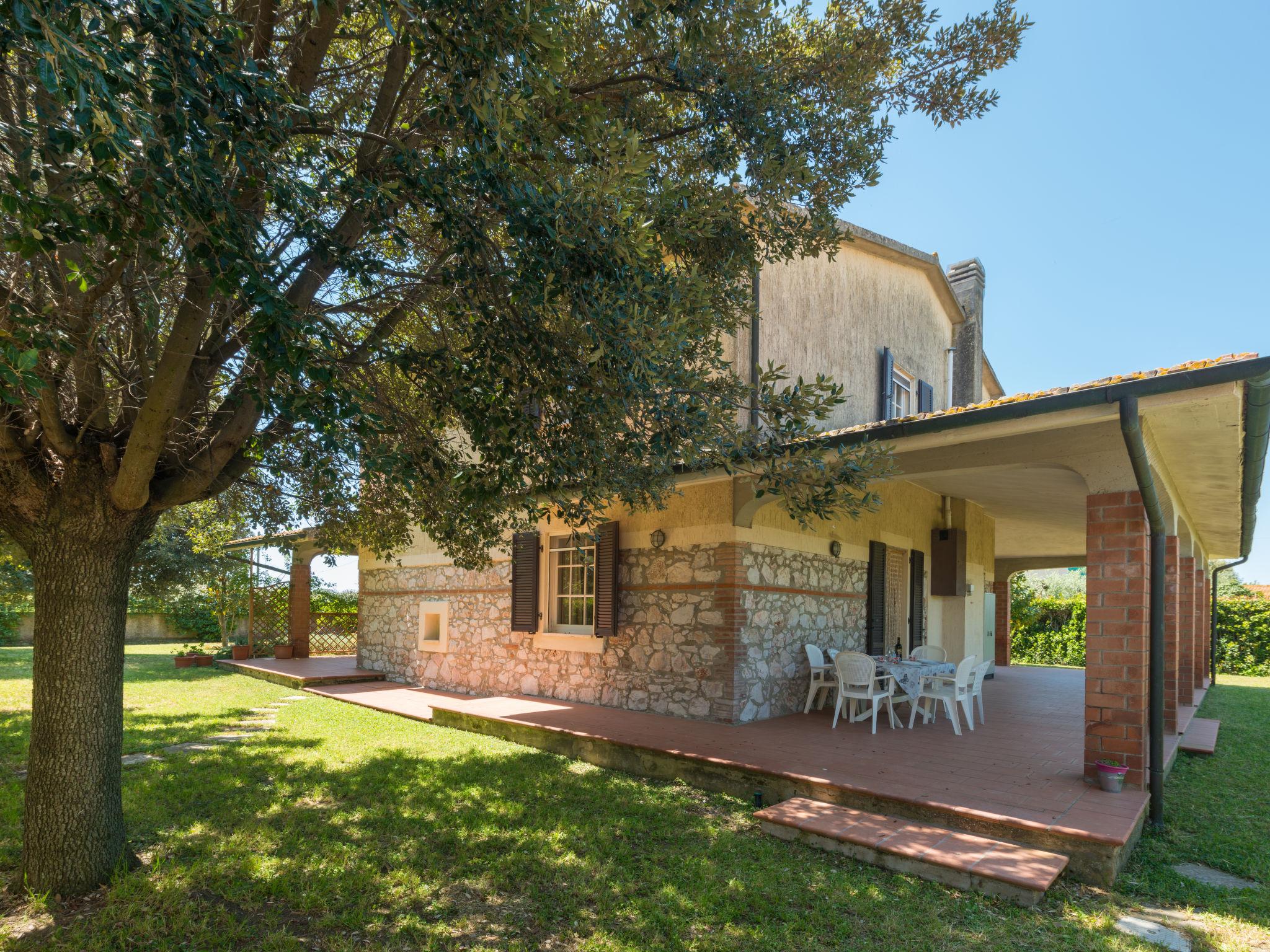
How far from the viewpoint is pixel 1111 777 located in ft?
18.1

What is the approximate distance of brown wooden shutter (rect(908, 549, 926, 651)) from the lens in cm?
1153

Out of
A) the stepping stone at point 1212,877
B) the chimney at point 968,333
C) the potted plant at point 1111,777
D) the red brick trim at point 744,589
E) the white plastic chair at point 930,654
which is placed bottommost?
the stepping stone at point 1212,877

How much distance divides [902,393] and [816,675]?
5.78 metres

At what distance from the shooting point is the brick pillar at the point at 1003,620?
58.6 ft

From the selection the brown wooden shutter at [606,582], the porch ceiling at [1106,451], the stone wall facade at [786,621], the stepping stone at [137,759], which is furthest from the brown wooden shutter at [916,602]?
the stepping stone at [137,759]

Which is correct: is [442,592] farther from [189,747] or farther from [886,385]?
[886,385]

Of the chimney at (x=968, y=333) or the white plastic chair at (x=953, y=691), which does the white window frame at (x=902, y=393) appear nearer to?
the chimney at (x=968, y=333)

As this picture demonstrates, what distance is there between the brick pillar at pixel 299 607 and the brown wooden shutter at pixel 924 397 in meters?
12.9

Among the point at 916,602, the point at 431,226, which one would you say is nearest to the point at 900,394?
the point at 916,602

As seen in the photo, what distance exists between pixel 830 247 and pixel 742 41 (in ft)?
5.87

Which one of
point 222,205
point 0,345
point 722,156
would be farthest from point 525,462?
point 722,156

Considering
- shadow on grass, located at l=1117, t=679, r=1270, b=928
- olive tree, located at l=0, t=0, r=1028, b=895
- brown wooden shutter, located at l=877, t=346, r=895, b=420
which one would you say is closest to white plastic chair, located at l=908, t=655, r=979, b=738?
shadow on grass, located at l=1117, t=679, r=1270, b=928

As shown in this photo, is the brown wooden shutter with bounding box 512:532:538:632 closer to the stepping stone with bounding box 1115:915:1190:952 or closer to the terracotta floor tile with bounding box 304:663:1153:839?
the terracotta floor tile with bounding box 304:663:1153:839

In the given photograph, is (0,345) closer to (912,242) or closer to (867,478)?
(867,478)
